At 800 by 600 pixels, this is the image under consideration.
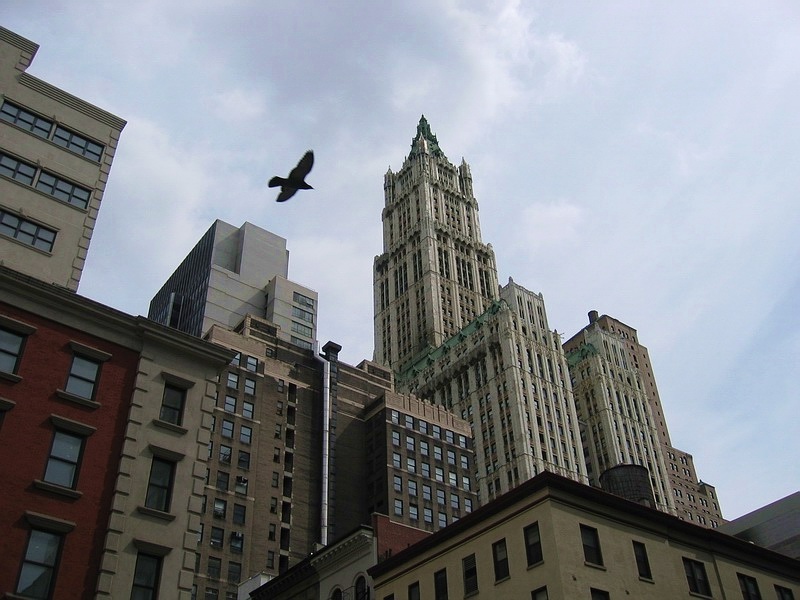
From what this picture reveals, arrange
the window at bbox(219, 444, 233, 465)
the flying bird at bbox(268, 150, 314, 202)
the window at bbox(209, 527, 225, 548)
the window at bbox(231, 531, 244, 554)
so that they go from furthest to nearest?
the window at bbox(219, 444, 233, 465) → the window at bbox(231, 531, 244, 554) → the window at bbox(209, 527, 225, 548) → the flying bird at bbox(268, 150, 314, 202)

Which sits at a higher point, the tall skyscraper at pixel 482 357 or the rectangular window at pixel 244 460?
the tall skyscraper at pixel 482 357

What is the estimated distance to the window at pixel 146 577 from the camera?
3009 centimetres

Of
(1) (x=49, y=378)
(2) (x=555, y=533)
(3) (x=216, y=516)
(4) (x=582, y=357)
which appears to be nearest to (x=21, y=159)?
(1) (x=49, y=378)

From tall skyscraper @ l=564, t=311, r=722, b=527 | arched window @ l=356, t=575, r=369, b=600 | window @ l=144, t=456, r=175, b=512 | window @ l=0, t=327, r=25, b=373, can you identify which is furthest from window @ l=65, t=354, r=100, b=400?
tall skyscraper @ l=564, t=311, r=722, b=527

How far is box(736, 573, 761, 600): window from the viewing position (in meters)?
44.9

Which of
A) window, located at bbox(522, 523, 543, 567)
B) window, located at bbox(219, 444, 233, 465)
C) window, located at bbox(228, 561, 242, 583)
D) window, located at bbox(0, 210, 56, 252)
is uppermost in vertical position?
window, located at bbox(219, 444, 233, 465)

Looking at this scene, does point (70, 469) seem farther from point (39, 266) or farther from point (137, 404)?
point (39, 266)

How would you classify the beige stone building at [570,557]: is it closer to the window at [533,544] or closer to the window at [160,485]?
the window at [533,544]

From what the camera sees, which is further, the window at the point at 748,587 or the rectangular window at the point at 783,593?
the rectangular window at the point at 783,593

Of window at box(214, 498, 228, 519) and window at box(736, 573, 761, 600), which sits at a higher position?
window at box(214, 498, 228, 519)

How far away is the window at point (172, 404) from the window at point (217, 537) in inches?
2491

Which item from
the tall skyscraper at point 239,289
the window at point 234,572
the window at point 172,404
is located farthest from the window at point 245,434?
the window at point 172,404

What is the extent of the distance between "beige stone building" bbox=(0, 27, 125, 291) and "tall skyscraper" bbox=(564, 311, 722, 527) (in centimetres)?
13311

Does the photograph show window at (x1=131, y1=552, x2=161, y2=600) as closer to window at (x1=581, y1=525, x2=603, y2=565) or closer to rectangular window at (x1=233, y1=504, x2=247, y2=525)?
window at (x1=581, y1=525, x2=603, y2=565)
